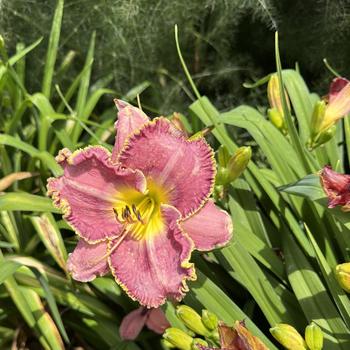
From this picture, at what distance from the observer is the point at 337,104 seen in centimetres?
106

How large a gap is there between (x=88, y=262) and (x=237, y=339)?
25 cm

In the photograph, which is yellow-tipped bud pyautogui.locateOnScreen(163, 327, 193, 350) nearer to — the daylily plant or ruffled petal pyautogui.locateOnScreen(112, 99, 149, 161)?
ruffled petal pyautogui.locateOnScreen(112, 99, 149, 161)

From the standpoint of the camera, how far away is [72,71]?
185 centimetres

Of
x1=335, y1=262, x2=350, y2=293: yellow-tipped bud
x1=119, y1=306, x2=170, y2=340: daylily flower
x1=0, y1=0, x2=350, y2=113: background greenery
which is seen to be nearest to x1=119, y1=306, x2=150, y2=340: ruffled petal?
x1=119, y1=306, x2=170, y2=340: daylily flower

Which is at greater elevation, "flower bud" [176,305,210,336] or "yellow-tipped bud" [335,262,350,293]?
"yellow-tipped bud" [335,262,350,293]

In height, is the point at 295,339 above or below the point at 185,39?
below

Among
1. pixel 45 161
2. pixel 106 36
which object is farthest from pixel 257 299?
pixel 106 36

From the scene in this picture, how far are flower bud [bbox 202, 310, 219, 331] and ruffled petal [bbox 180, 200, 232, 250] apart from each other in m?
0.09

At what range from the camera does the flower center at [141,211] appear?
85cm

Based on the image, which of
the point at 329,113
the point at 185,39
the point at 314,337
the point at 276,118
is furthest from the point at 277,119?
the point at 185,39

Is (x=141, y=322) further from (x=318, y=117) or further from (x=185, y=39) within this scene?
(x=185, y=39)

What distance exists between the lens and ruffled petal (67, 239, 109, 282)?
86 centimetres

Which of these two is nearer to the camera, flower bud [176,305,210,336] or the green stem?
flower bud [176,305,210,336]

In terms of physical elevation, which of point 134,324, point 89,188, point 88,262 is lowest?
A: point 134,324
